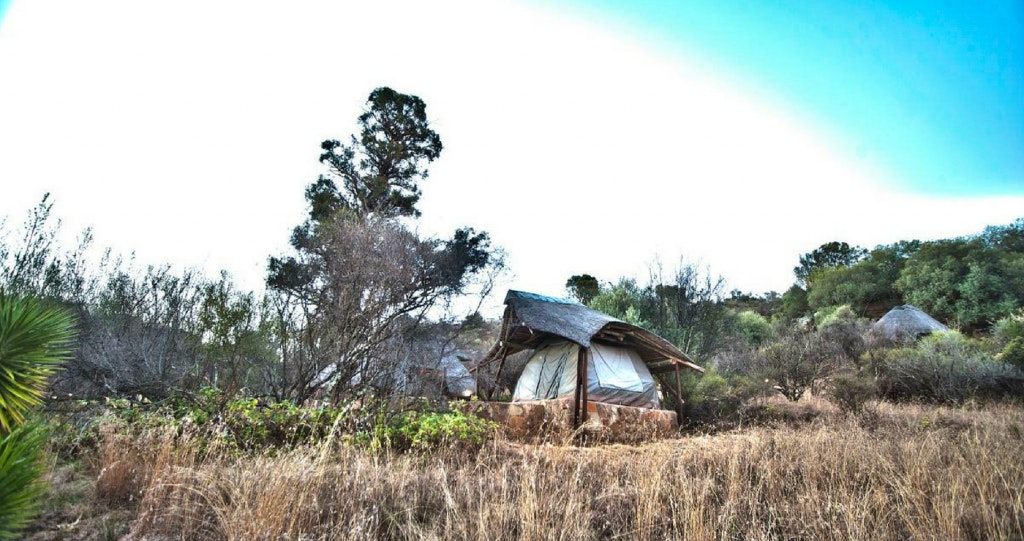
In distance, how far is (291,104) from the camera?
1232 centimetres

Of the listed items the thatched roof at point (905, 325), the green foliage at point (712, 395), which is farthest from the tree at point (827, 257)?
the green foliage at point (712, 395)

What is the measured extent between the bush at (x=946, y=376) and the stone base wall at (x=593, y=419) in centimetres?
775

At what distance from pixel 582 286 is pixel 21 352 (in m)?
37.4

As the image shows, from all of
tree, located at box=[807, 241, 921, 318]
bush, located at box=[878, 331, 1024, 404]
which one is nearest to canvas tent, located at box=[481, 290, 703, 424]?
bush, located at box=[878, 331, 1024, 404]

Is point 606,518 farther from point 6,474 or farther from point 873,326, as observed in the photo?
point 873,326

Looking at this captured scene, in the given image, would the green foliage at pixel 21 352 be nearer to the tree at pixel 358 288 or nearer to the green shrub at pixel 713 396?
the tree at pixel 358 288

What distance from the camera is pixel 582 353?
1148 cm

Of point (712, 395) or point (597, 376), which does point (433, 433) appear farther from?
point (712, 395)

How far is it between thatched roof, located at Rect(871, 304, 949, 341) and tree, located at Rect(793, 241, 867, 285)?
3149cm

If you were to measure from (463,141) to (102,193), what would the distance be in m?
12.5

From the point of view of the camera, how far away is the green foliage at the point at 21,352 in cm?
201

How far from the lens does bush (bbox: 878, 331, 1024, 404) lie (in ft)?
Result: 38.2

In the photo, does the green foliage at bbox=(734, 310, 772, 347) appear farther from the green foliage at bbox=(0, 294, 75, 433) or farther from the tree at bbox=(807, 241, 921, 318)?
the green foliage at bbox=(0, 294, 75, 433)

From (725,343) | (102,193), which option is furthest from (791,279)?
(102,193)
